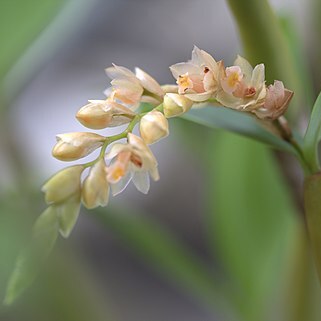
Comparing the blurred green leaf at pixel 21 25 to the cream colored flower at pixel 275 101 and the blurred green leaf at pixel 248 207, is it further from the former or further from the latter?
the cream colored flower at pixel 275 101

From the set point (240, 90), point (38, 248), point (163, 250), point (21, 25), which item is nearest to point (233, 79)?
point (240, 90)

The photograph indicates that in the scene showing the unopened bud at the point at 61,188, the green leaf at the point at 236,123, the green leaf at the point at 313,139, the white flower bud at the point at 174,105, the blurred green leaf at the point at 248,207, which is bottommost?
the blurred green leaf at the point at 248,207

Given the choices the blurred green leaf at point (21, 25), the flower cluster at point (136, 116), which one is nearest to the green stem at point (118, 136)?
the flower cluster at point (136, 116)

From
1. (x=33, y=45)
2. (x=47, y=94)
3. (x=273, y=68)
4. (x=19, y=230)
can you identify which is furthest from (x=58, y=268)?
(x=47, y=94)

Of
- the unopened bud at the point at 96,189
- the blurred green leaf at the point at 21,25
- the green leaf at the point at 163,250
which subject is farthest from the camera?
the green leaf at the point at 163,250

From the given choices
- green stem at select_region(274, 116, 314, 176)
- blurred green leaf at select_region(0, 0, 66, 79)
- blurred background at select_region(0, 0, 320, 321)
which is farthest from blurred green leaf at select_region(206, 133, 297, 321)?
green stem at select_region(274, 116, 314, 176)

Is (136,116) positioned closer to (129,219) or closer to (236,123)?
(236,123)

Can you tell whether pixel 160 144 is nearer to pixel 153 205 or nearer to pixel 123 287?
pixel 153 205
